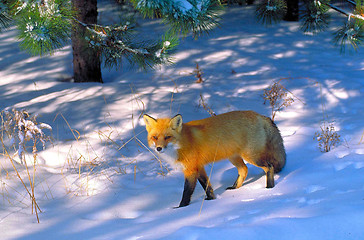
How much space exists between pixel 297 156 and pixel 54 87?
4335 mm

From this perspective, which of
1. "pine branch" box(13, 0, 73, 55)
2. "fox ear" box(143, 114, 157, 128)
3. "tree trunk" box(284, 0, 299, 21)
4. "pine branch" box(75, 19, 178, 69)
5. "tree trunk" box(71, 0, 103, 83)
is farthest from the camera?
"tree trunk" box(284, 0, 299, 21)

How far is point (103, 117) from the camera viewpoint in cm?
509

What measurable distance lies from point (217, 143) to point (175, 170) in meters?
0.92

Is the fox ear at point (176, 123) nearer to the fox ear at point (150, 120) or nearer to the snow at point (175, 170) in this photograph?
the fox ear at point (150, 120)

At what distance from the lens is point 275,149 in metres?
3.51

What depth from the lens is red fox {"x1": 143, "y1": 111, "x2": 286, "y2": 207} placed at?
10.4 ft

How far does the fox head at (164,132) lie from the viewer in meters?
3.07

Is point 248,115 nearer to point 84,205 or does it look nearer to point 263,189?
point 263,189

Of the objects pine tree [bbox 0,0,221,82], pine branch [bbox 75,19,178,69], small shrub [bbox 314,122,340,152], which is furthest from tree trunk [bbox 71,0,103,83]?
small shrub [bbox 314,122,340,152]

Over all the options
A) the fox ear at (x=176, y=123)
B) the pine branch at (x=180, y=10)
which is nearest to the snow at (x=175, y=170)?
the fox ear at (x=176, y=123)

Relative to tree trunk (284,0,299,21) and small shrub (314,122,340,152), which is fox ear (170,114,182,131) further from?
tree trunk (284,0,299,21)

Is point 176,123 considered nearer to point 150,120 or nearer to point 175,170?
point 150,120

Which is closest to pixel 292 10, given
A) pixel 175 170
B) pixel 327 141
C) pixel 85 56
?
pixel 85 56

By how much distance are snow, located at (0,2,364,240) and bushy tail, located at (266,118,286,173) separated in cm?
11
